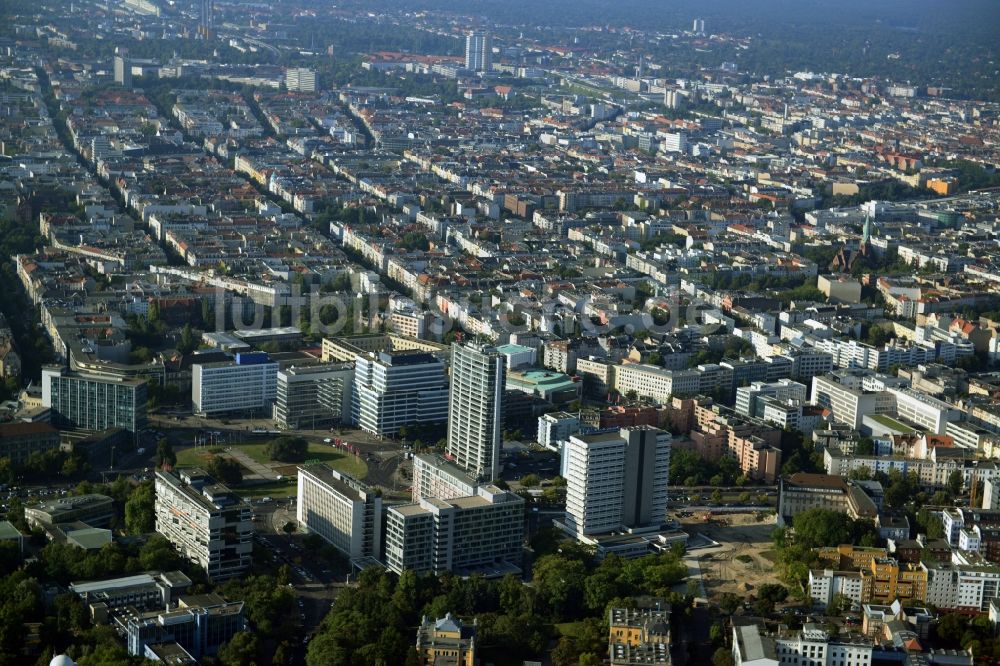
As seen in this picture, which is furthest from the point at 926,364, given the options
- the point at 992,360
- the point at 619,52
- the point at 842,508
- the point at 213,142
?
the point at 619,52

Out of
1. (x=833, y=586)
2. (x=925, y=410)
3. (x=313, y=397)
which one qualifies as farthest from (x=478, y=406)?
(x=925, y=410)

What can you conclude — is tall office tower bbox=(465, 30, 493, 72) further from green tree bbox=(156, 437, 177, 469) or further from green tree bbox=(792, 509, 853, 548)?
green tree bbox=(792, 509, 853, 548)

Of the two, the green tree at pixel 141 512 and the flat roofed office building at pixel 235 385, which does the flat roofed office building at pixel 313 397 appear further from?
the green tree at pixel 141 512

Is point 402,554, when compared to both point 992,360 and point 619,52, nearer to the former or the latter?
point 992,360

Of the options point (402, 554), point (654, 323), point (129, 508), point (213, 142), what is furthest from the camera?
point (213, 142)

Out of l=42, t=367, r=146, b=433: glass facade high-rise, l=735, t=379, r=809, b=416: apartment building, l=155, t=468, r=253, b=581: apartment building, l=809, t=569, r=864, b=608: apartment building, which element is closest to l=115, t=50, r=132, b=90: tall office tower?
l=42, t=367, r=146, b=433: glass facade high-rise

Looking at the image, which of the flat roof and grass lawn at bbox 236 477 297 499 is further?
grass lawn at bbox 236 477 297 499

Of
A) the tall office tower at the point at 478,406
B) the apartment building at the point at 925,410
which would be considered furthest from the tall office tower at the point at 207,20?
the tall office tower at the point at 478,406
